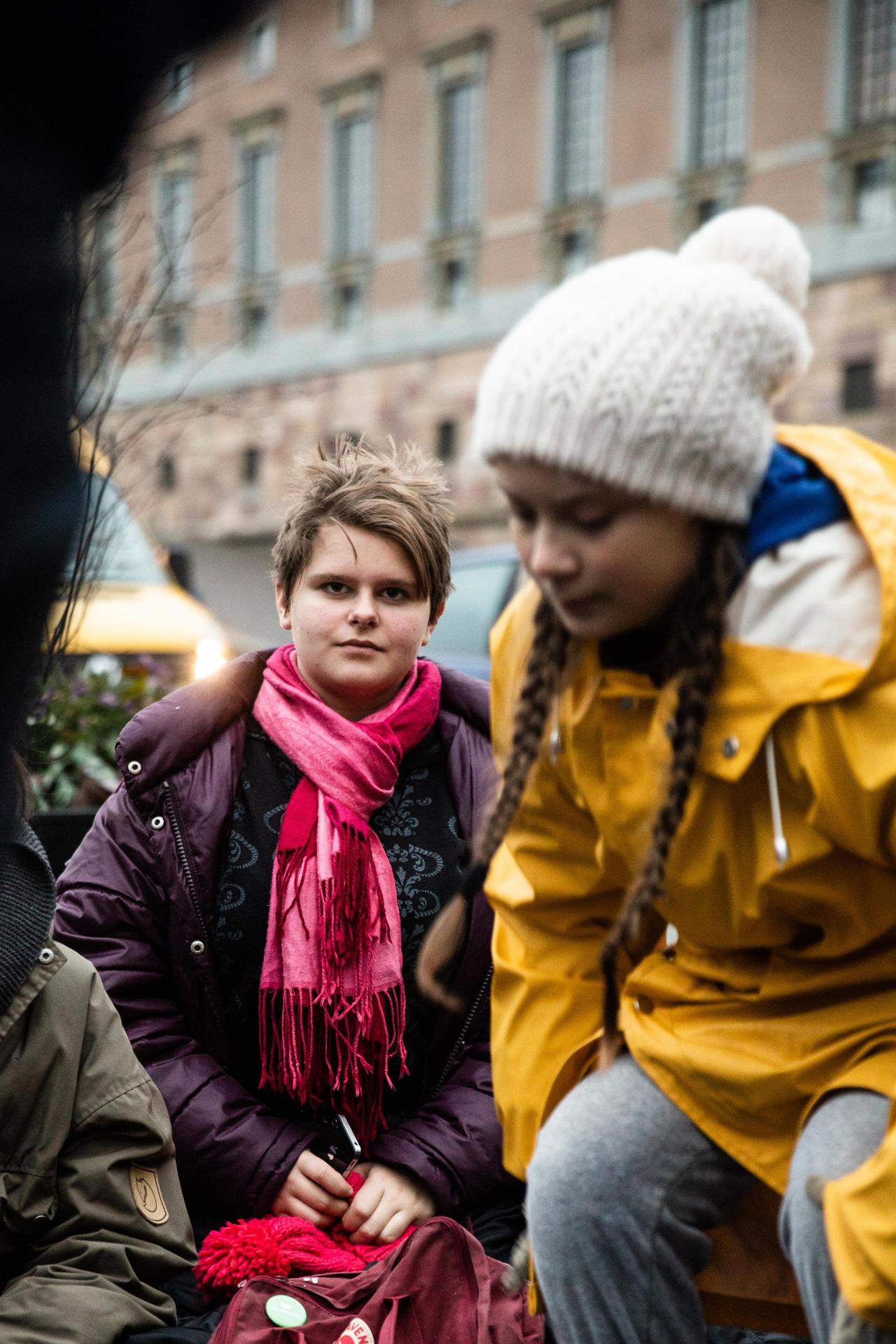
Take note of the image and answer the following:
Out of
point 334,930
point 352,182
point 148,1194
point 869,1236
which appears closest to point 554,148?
point 352,182

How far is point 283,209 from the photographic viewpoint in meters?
33.3

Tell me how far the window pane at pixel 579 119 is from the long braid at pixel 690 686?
1059 inches

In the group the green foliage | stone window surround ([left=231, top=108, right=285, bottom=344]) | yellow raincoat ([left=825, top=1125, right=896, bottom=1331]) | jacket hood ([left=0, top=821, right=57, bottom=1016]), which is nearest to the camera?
yellow raincoat ([left=825, top=1125, right=896, bottom=1331])

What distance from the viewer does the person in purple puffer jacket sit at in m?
2.83

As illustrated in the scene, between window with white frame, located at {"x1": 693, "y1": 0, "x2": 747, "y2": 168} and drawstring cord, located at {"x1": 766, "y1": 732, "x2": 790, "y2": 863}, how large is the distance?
986 inches

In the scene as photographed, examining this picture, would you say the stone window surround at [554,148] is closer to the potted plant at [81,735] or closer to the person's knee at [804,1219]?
the potted plant at [81,735]

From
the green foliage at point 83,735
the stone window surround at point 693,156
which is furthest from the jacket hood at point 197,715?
the stone window surround at point 693,156

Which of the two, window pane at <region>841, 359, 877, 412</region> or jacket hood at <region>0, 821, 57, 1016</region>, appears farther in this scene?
window pane at <region>841, 359, 877, 412</region>

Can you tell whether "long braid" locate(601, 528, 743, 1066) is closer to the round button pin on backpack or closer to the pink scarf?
the round button pin on backpack

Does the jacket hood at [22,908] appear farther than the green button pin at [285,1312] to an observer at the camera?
Yes

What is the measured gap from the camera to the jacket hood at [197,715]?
3.00 meters

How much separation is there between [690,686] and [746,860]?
0.78 ft

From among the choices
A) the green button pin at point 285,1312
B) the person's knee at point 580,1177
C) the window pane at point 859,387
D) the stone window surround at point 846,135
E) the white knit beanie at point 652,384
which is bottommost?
the green button pin at point 285,1312

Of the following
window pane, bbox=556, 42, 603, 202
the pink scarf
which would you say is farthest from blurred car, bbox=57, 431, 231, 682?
window pane, bbox=556, 42, 603, 202
